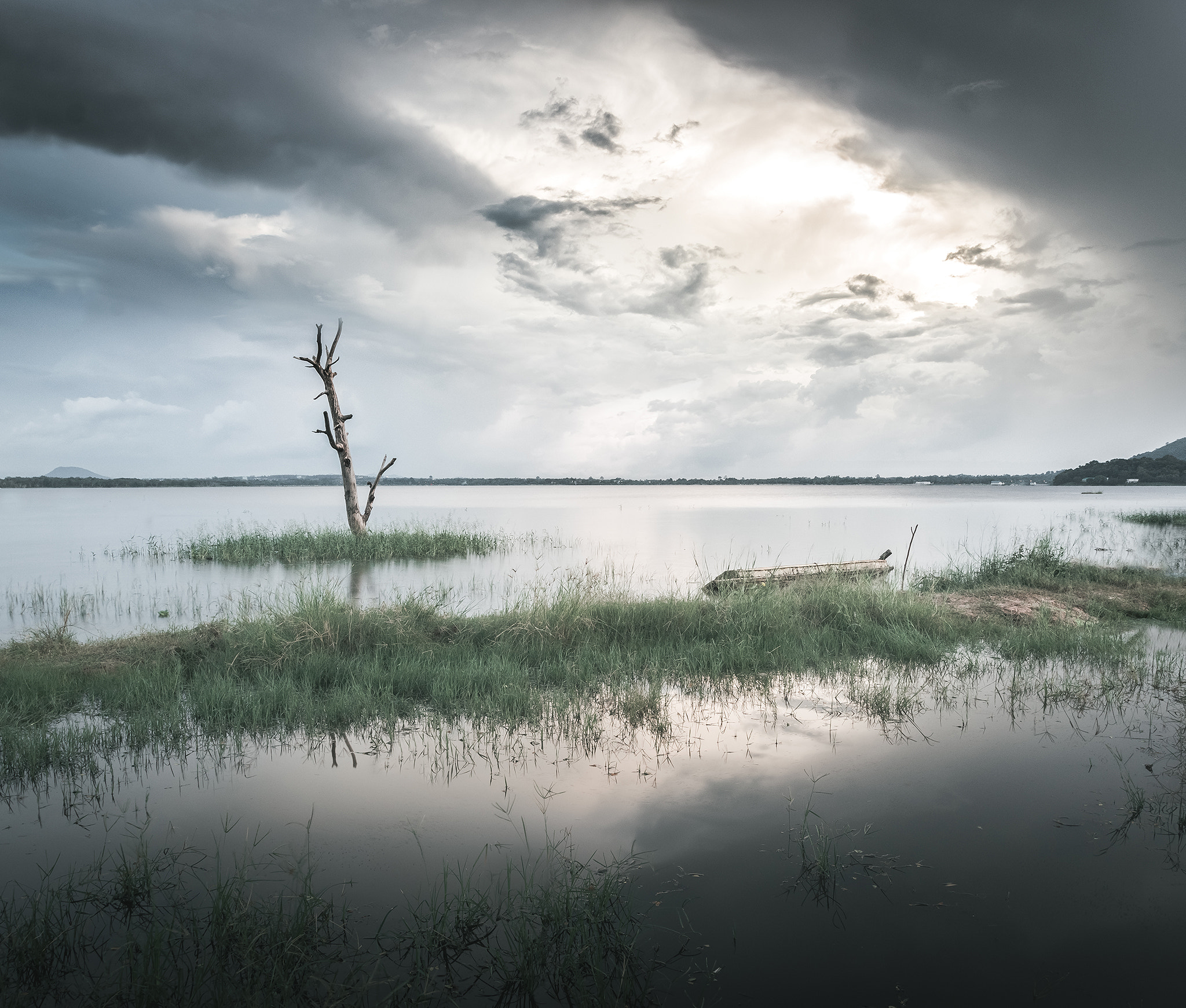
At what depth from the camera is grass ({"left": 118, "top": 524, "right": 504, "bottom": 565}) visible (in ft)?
78.4

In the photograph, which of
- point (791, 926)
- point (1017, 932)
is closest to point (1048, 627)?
point (1017, 932)

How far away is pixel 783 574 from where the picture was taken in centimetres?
1503

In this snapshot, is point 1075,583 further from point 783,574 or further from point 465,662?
point 465,662

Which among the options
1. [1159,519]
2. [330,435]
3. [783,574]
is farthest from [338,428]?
[1159,519]

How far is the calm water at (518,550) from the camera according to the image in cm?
1639

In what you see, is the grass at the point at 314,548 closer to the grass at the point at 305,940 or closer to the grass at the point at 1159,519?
the grass at the point at 305,940

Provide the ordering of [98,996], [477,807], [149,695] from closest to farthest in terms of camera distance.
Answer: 1. [98,996]
2. [477,807]
3. [149,695]

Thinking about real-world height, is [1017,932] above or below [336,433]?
below

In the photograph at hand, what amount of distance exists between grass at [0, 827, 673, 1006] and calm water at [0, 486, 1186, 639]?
8536 mm

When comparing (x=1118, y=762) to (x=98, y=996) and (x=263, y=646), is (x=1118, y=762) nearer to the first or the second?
(x=98, y=996)

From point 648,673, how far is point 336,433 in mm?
19440

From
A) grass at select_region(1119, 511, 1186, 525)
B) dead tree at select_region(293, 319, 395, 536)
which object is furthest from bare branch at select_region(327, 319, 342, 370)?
grass at select_region(1119, 511, 1186, 525)

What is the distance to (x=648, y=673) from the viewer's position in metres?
8.84

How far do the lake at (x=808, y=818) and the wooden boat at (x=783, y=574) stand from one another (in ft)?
16.5
